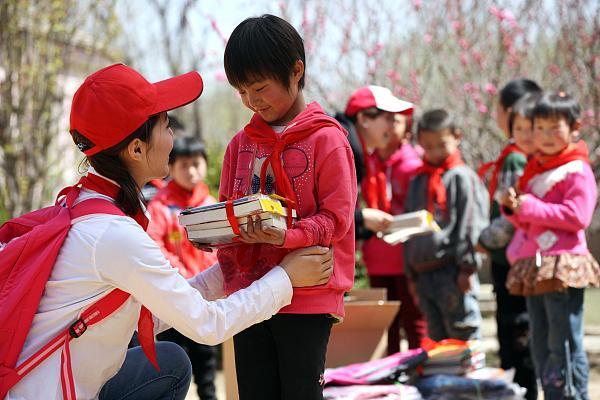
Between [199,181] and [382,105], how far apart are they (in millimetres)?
1548

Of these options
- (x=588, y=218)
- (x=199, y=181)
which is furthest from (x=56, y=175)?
(x=588, y=218)

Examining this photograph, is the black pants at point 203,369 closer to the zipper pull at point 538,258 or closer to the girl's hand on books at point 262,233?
the zipper pull at point 538,258

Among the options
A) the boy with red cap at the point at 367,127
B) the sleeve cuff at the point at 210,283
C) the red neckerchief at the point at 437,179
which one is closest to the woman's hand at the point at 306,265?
the sleeve cuff at the point at 210,283

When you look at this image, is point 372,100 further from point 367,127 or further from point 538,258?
point 538,258

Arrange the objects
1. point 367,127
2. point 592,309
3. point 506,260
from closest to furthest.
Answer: point 367,127, point 506,260, point 592,309

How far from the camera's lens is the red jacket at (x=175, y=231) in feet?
16.9

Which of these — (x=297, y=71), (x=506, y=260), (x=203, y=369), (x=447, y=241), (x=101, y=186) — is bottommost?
(x=203, y=369)

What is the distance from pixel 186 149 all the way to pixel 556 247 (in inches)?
87.4

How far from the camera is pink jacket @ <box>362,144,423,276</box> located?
18.1ft

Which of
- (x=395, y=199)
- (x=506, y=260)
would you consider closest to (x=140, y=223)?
(x=506, y=260)

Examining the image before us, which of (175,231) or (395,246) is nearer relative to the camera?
(175,231)

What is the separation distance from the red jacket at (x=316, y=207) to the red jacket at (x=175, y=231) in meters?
2.38

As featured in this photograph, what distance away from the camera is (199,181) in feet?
17.6

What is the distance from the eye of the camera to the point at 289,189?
2.65 metres
